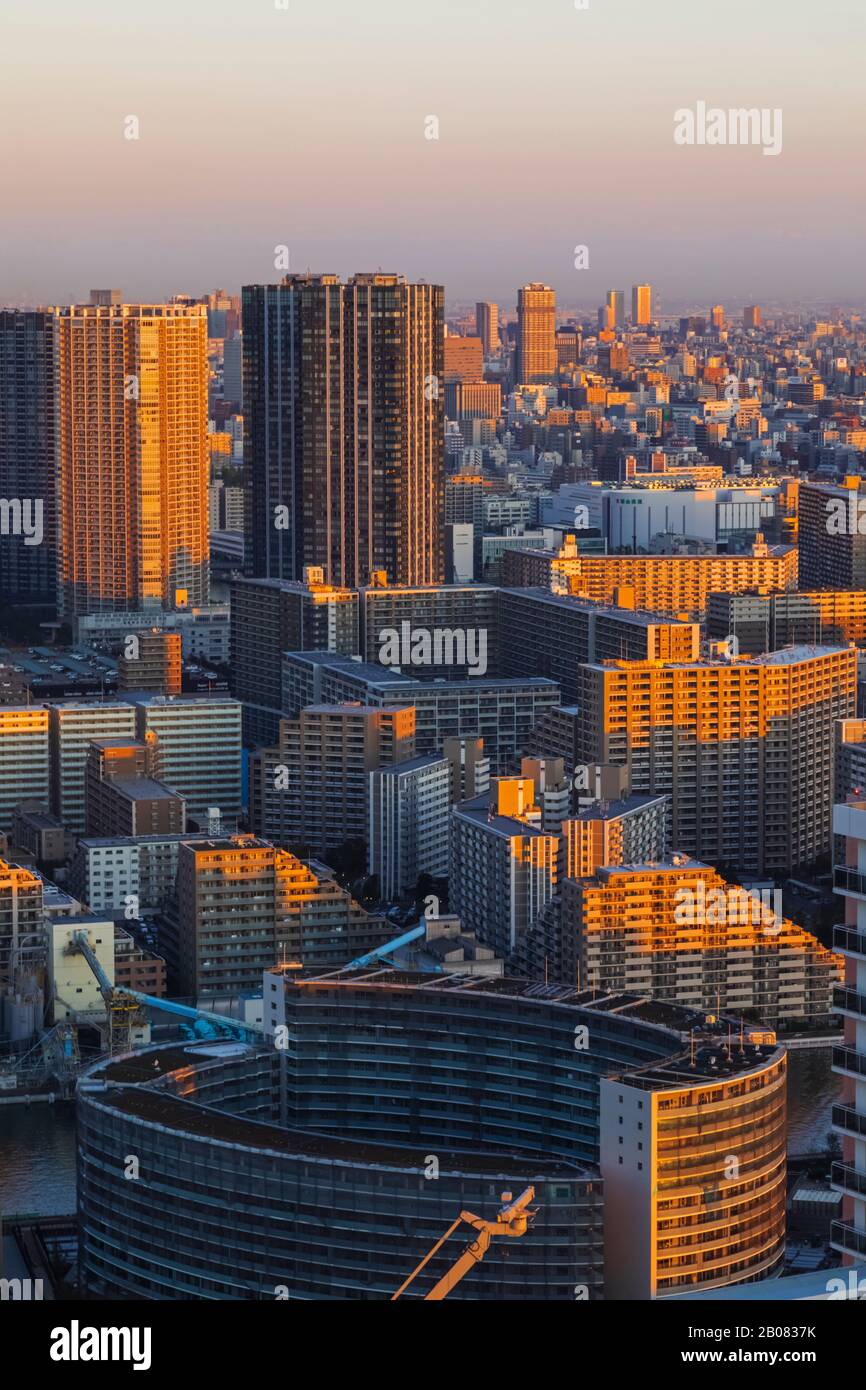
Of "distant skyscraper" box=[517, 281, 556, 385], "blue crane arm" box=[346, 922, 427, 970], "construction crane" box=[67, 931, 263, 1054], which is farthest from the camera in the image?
"distant skyscraper" box=[517, 281, 556, 385]

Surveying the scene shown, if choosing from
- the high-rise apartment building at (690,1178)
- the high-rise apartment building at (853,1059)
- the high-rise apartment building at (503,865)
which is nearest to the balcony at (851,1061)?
the high-rise apartment building at (853,1059)

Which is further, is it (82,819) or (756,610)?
(756,610)

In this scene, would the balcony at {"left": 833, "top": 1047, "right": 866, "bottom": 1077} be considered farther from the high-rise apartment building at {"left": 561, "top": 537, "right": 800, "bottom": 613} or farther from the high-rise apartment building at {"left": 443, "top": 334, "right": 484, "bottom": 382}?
the high-rise apartment building at {"left": 443, "top": 334, "right": 484, "bottom": 382}

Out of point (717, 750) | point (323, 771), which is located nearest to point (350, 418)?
point (323, 771)

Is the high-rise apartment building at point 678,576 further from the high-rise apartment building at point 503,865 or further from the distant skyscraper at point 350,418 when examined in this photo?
the high-rise apartment building at point 503,865

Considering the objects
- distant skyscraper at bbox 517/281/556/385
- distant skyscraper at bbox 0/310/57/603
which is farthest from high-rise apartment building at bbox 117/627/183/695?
distant skyscraper at bbox 517/281/556/385
